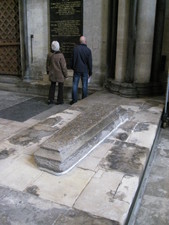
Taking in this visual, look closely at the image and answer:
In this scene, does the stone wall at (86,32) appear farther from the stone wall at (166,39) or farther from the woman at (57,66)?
the stone wall at (166,39)

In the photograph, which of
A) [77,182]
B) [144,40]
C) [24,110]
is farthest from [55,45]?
[77,182]

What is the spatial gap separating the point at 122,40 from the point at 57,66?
5.15 feet

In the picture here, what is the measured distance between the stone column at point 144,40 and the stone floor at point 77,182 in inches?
79.3

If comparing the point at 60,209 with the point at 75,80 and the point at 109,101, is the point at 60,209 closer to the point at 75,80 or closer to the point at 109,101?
the point at 109,101

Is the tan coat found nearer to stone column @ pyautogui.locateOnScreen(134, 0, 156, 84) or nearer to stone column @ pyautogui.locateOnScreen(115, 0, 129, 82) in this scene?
stone column @ pyautogui.locateOnScreen(115, 0, 129, 82)

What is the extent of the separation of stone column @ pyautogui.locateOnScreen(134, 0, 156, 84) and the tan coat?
1.66 m

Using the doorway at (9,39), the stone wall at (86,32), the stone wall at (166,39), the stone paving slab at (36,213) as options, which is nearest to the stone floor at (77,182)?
the stone paving slab at (36,213)

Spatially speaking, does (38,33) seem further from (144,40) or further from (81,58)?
(144,40)

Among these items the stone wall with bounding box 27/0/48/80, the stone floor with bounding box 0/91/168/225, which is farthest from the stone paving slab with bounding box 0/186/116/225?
the stone wall with bounding box 27/0/48/80

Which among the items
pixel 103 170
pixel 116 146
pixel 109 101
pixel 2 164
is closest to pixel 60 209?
pixel 103 170

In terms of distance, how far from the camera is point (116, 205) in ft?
6.64

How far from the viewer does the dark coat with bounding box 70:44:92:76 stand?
562cm

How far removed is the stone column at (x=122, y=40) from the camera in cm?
540

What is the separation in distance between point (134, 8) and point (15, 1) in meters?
3.68
